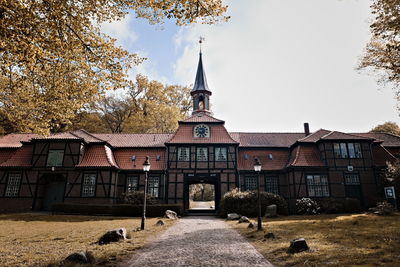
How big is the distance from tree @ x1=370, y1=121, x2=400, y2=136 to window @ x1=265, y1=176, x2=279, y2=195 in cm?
2499

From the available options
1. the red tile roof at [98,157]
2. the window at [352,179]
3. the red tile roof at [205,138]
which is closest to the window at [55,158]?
the red tile roof at [98,157]

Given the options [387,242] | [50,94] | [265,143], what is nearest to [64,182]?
[50,94]

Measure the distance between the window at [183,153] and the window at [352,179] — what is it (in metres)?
14.3

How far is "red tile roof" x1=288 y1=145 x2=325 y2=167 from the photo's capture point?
22.3 metres

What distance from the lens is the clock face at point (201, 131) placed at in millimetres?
25272

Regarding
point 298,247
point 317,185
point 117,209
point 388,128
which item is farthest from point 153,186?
point 388,128

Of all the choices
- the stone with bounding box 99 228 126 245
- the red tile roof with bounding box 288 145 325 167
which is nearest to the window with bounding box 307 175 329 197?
the red tile roof with bounding box 288 145 325 167

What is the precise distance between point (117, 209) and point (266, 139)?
54.6 ft

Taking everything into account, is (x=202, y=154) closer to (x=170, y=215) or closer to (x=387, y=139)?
(x=170, y=215)

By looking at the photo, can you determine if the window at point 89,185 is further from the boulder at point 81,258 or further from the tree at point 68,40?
the boulder at point 81,258

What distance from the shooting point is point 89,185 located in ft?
73.8

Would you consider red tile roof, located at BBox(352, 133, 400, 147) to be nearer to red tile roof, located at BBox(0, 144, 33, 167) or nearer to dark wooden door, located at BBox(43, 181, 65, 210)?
dark wooden door, located at BBox(43, 181, 65, 210)

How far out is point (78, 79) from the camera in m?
10.5

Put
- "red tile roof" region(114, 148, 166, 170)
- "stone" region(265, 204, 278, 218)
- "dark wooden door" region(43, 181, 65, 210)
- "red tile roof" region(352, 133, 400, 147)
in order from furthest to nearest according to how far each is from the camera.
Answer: "red tile roof" region(352, 133, 400, 147) → "red tile roof" region(114, 148, 166, 170) → "dark wooden door" region(43, 181, 65, 210) → "stone" region(265, 204, 278, 218)
